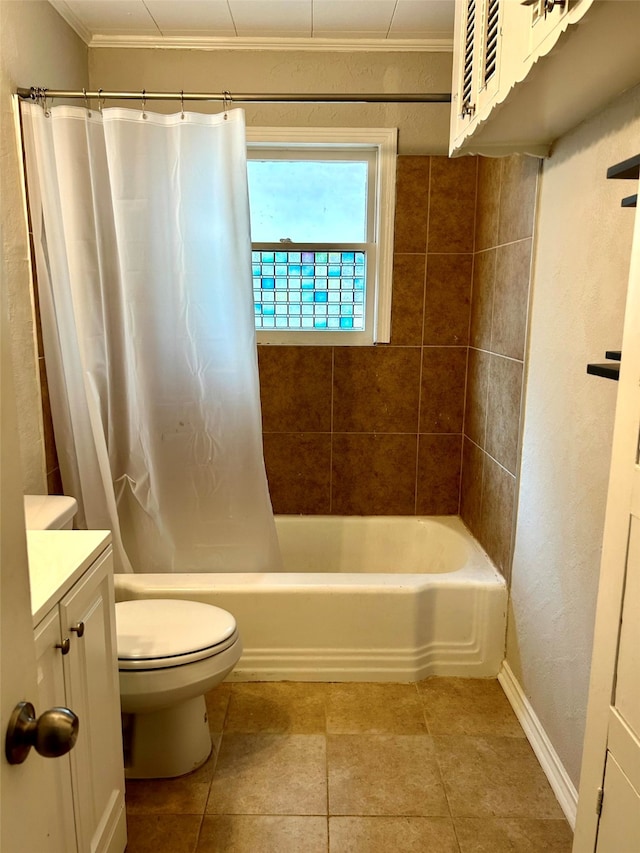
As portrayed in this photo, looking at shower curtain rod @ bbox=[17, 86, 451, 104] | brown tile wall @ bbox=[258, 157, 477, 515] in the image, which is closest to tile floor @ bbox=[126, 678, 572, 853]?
brown tile wall @ bbox=[258, 157, 477, 515]

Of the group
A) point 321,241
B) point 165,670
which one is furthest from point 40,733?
point 321,241

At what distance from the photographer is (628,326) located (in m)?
0.91

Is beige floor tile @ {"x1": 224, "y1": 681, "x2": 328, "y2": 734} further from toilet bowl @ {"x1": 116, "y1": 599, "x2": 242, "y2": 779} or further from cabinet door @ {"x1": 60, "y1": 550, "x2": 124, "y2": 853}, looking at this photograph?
cabinet door @ {"x1": 60, "y1": 550, "x2": 124, "y2": 853}

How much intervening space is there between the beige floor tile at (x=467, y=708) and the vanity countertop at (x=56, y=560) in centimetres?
129

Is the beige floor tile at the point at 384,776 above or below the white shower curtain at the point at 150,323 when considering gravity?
below

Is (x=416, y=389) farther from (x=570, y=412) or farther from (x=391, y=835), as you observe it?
(x=391, y=835)

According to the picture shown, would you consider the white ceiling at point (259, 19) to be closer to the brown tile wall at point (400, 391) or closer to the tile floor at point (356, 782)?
the brown tile wall at point (400, 391)

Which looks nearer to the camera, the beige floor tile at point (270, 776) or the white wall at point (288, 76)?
the beige floor tile at point (270, 776)

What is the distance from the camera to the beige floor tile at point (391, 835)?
155 cm

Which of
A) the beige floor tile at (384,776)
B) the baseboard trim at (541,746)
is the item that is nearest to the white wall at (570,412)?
the baseboard trim at (541,746)

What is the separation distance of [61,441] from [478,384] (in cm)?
166

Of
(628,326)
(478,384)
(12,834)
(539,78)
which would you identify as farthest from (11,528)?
(478,384)

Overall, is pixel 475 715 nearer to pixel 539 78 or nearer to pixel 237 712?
pixel 237 712

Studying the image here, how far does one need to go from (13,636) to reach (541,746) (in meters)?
1.74
